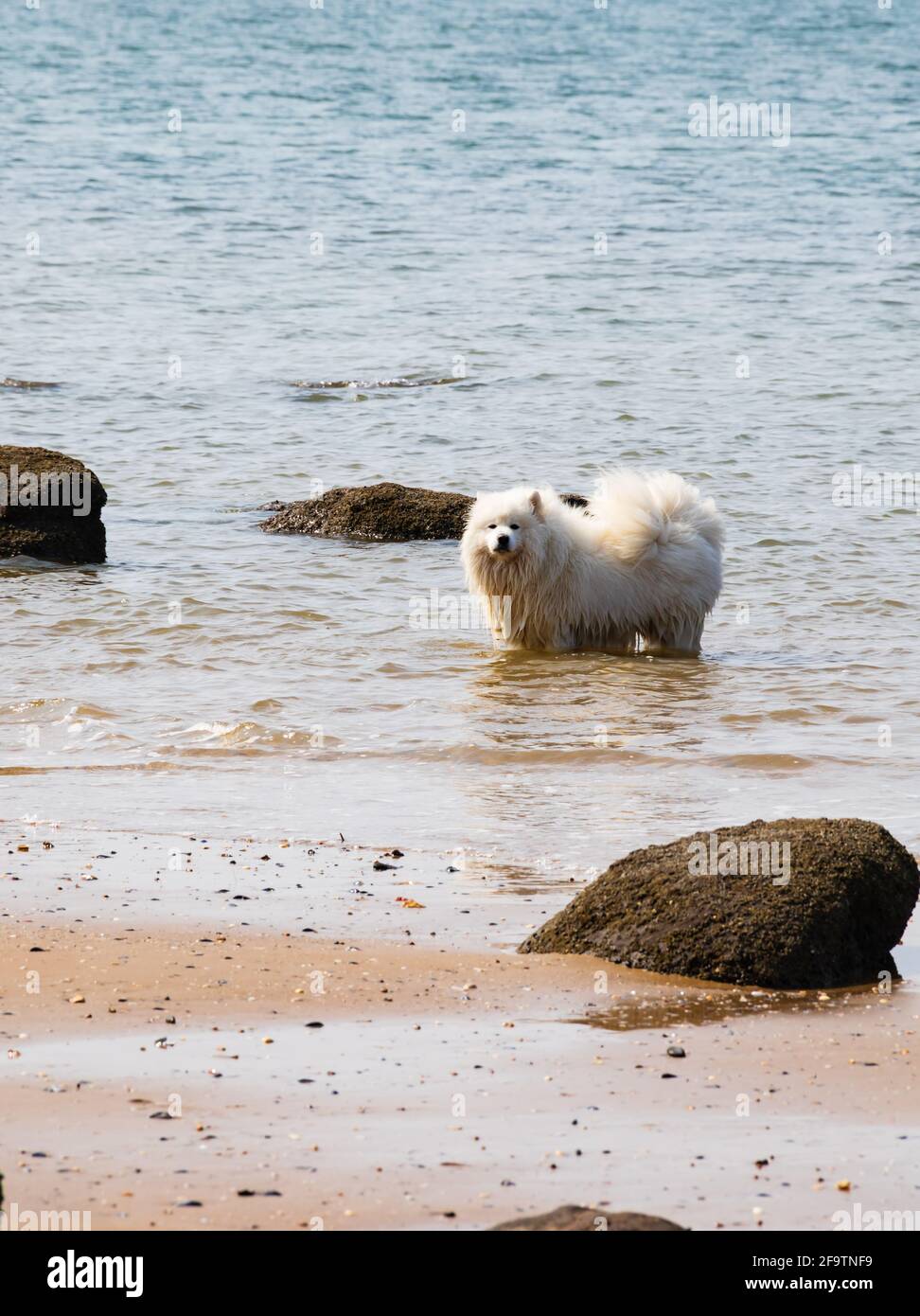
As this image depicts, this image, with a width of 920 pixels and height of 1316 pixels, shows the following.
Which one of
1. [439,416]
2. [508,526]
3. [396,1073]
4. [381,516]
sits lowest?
[396,1073]

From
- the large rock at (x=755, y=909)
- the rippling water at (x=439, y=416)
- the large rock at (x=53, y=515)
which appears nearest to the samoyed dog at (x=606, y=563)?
the rippling water at (x=439, y=416)

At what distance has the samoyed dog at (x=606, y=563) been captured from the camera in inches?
436

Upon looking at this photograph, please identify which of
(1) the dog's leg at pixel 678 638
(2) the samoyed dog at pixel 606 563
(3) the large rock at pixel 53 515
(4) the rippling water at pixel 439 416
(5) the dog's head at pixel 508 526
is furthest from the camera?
(3) the large rock at pixel 53 515

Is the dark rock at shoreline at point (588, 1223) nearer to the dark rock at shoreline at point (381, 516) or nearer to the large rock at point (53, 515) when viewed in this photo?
the large rock at point (53, 515)

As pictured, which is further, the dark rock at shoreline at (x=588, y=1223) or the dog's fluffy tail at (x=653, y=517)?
the dog's fluffy tail at (x=653, y=517)

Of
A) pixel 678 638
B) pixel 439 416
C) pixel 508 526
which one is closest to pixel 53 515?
pixel 508 526

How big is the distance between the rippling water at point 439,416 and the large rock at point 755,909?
5.08ft

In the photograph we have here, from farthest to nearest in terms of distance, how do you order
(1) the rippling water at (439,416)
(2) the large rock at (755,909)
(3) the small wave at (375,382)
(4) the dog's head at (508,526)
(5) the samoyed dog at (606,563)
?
(3) the small wave at (375,382), (5) the samoyed dog at (606,563), (4) the dog's head at (508,526), (1) the rippling water at (439,416), (2) the large rock at (755,909)

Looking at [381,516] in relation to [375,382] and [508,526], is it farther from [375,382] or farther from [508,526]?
[375,382]

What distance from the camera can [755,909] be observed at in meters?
5.59

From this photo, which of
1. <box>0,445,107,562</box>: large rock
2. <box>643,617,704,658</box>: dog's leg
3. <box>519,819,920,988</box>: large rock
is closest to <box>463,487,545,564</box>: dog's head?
<box>643,617,704,658</box>: dog's leg

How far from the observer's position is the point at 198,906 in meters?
6.20

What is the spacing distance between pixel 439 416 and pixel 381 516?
4693mm
